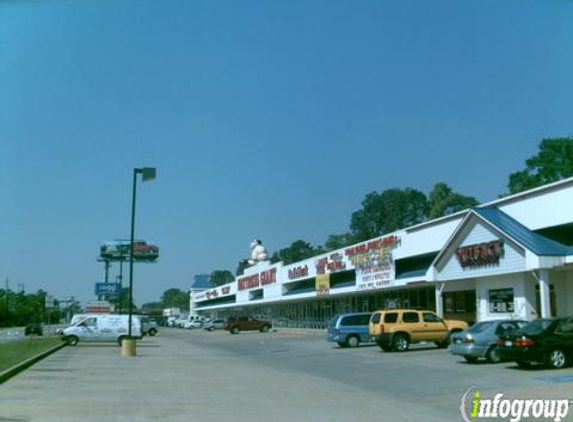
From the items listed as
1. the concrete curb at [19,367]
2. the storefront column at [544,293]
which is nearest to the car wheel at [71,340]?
the concrete curb at [19,367]

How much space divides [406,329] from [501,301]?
553cm

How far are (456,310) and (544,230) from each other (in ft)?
33.8

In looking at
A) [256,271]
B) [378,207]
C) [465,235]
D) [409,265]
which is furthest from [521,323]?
[378,207]

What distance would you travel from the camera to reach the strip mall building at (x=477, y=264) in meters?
30.5

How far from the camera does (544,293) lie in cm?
2878

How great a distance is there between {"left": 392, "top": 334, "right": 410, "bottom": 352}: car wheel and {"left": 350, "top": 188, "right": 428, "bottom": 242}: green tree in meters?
94.4

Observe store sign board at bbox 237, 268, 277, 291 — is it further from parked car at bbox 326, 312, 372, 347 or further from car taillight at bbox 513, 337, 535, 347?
car taillight at bbox 513, 337, 535, 347

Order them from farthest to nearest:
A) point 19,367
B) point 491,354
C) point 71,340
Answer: point 71,340 < point 491,354 < point 19,367

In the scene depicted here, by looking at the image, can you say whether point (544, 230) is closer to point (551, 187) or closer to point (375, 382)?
point (551, 187)

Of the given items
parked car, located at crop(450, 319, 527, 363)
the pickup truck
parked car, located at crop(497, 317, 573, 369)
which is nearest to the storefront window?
parked car, located at crop(450, 319, 527, 363)

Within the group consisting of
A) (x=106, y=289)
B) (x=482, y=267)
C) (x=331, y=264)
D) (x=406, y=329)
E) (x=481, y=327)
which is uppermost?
(x=331, y=264)

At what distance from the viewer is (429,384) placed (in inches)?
712

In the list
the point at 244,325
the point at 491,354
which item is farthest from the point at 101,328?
the point at 244,325

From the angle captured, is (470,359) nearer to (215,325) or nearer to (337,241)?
(215,325)
